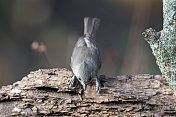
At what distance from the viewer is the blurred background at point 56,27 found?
6664 millimetres

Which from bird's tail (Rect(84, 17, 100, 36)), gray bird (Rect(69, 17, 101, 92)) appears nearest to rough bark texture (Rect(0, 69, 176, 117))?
gray bird (Rect(69, 17, 101, 92))

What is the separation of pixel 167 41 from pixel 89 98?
43.9 inches

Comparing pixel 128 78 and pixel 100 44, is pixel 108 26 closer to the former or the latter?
pixel 100 44

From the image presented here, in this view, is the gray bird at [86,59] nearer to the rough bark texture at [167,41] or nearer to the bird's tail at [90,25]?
the bird's tail at [90,25]

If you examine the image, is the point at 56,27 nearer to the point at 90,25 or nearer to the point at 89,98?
the point at 90,25

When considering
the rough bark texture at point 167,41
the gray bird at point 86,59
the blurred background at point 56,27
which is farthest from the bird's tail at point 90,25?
the rough bark texture at point 167,41

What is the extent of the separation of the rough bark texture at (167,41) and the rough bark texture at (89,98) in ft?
0.66

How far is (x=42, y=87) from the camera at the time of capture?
353 centimetres

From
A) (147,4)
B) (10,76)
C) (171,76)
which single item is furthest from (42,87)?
(147,4)

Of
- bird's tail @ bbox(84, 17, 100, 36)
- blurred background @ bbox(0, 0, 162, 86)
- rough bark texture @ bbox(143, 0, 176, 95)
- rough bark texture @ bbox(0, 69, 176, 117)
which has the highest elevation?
blurred background @ bbox(0, 0, 162, 86)

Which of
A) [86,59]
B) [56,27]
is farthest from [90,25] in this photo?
[56,27]

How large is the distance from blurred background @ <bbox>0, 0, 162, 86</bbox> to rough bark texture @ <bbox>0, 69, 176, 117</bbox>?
9.33ft

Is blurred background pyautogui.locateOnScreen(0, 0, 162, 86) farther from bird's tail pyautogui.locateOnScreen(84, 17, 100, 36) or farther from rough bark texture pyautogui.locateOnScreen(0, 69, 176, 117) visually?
rough bark texture pyautogui.locateOnScreen(0, 69, 176, 117)

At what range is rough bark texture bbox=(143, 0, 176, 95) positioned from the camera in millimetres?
3141
